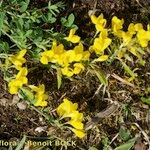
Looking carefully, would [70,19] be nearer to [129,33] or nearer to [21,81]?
[129,33]

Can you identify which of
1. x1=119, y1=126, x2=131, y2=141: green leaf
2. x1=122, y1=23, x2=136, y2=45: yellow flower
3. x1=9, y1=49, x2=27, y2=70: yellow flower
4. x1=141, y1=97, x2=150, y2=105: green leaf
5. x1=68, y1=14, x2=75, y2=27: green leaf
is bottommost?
x1=119, y1=126, x2=131, y2=141: green leaf

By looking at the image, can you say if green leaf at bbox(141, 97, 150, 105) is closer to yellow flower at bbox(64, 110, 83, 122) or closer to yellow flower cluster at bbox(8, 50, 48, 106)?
yellow flower at bbox(64, 110, 83, 122)

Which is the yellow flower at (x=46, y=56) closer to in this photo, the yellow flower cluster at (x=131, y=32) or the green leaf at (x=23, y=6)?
the green leaf at (x=23, y=6)

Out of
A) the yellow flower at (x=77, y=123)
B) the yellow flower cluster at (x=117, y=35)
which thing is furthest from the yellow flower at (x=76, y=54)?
the yellow flower at (x=77, y=123)

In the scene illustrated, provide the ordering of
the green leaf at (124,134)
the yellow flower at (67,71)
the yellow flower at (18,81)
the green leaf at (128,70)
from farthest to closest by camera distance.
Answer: the green leaf at (128,70) < the green leaf at (124,134) < the yellow flower at (67,71) < the yellow flower at (18,81)

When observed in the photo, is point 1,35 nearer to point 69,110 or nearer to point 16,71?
point 16,71

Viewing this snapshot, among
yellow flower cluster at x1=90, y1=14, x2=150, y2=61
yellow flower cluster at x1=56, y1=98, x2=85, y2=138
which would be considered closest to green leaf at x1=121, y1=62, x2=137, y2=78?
yellow flower cluster at x1=90, y1=14, x2=150, y2=61

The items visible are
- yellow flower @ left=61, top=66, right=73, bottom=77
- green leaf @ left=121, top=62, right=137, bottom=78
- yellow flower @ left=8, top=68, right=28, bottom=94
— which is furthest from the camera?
green leaf @ left=121, top=62, right=137, bottom=78
